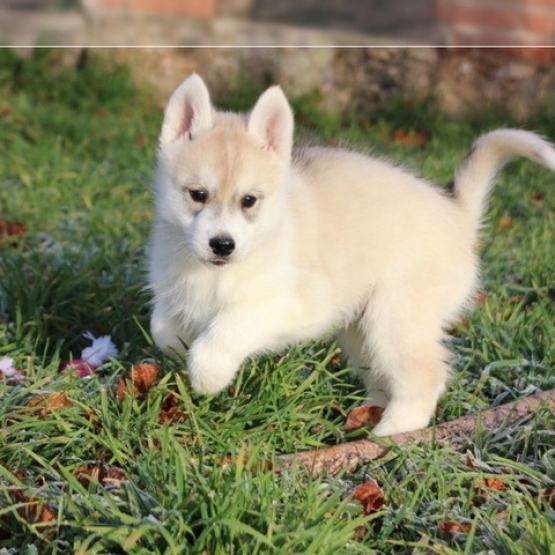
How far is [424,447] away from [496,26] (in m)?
1.97

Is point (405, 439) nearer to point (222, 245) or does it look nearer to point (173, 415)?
point (173, 415)

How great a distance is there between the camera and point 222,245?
9.69ft

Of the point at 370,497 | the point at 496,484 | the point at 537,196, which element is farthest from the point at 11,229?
the point at 537,196

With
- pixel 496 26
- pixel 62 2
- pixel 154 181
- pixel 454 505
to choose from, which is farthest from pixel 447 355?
pixel 62 2

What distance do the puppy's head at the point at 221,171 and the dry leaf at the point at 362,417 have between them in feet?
2.50

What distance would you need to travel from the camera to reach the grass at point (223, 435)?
237 centimetres

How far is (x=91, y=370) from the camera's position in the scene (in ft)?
11.3

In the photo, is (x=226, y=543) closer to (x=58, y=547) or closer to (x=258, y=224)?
(x=58, y=547)

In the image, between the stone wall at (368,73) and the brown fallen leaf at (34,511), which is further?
the stone wall at (368,73)

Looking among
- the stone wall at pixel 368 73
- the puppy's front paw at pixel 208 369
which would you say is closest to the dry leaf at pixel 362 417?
the puppy's front paw at pixel 208 369

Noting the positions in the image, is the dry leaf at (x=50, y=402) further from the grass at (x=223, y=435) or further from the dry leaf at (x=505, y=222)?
the dry leaf at (x=505, y=222)

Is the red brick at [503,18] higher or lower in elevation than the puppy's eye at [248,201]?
higher

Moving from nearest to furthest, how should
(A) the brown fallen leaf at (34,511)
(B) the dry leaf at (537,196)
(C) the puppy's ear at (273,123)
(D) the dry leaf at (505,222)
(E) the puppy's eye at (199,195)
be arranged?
1. (A) the brown fallen leaf at (34,511)
2. (E) the puppy's eye at (199,195)
3. (C) the puppy's ear at (273,123)
4. (D) the dry leaf at (505,222)
5. (B) the dry leaf at (537,196)

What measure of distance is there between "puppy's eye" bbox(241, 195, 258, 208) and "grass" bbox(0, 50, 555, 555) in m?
0.60
